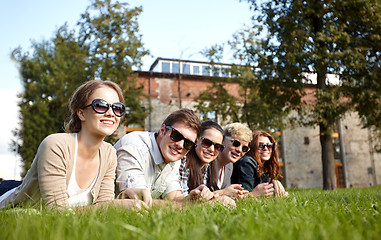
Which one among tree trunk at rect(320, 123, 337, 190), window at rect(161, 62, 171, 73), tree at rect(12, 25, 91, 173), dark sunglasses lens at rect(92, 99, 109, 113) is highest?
window at rect(161, 62, 171, 73)

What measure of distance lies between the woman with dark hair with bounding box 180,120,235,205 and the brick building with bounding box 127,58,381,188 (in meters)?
23.5

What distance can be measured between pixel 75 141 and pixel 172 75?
90.4 feet

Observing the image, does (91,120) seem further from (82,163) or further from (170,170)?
(170,170)

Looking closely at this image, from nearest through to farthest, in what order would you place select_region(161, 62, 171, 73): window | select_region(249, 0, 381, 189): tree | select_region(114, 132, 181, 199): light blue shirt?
select_region(114, 132, 181, 199): light blue shirt, select_region(249, 0, 381, 189): tree, select_region(161, 62, 171, 73): window

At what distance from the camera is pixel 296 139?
33156 millimetres

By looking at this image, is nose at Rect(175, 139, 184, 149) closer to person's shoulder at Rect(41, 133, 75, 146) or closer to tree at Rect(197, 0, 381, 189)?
person's shoulder at Rect(41, 133, 75, 146)

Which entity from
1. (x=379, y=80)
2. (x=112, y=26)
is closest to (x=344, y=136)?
(x=379, y=80)

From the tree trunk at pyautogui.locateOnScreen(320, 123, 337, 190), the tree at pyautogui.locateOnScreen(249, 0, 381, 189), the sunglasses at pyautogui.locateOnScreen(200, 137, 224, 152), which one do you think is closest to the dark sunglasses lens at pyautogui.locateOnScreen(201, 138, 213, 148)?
the sunglasses at pyautogui.locateOnScreen(200, 137, 224, 152)

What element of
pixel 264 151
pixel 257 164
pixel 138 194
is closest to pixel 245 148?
pixel 257 164

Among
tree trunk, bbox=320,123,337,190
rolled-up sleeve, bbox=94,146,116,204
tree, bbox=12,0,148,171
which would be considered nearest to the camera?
rolled-up sleeve, bbox=94,146,116,204

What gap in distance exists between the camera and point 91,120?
3.12 m

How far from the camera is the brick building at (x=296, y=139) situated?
99.7 feet

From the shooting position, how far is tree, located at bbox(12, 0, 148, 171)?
2005 centimetres

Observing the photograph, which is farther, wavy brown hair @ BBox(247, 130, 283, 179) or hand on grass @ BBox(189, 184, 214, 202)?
wavy brown hair @ BBox(247, 130, 283, 179)
